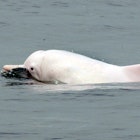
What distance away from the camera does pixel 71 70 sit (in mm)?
20594

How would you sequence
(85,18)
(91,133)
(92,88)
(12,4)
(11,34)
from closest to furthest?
(91,133)
(92,88)
(11,34)
(85,18)
(12,4)

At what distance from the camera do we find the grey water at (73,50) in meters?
16.6

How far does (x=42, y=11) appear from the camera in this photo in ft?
105

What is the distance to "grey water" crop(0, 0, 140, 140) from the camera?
16.6 m

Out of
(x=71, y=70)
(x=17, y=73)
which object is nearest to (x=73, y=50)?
(x=17, y=73)

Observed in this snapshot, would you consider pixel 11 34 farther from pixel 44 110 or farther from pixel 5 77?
pixel 44 110

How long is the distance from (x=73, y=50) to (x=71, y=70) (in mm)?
4373

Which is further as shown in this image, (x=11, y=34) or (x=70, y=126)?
(x=11, y=34)

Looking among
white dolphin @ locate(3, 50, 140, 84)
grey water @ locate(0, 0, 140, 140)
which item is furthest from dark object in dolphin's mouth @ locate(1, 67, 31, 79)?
grey water @ locate(0, 0, 140, 140)

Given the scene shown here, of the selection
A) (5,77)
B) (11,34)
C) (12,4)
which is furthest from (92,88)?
(12,4)

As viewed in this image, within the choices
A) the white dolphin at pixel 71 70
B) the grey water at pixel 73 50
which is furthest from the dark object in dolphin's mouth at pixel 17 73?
the grey water at pixel 73 50

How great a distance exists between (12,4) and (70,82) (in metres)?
13.0

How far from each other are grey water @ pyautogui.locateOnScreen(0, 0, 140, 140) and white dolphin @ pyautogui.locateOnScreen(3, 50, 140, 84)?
33 centimetres

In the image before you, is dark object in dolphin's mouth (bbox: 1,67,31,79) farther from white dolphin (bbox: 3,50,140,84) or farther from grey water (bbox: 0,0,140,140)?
grey water (bbox: 0,0,140,140)
